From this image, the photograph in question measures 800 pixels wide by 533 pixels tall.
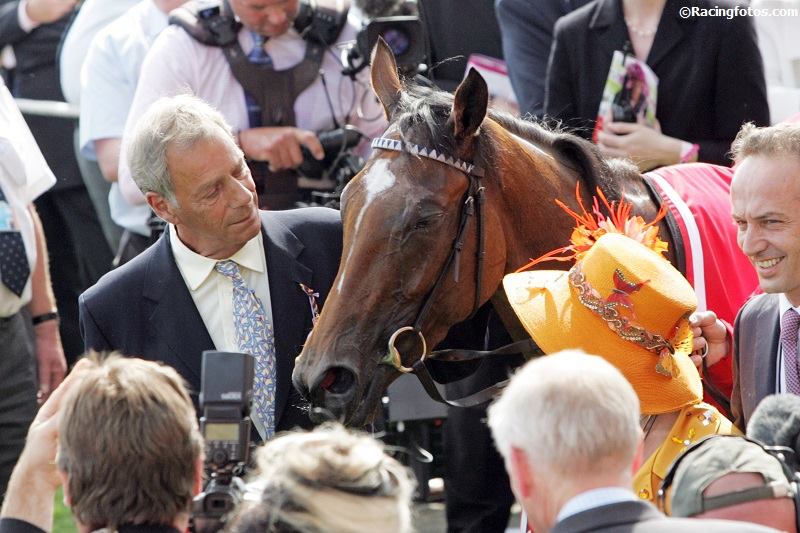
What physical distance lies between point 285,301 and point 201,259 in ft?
0.98

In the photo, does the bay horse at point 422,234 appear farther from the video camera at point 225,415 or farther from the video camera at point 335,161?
the video camera at point 335,161

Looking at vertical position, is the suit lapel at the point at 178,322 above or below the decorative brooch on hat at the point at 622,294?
below

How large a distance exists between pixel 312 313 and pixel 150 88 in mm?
1948

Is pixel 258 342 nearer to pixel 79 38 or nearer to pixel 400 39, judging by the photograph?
pixel 400 39

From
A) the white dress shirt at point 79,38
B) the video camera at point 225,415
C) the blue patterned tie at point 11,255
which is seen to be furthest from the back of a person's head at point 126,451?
the white dress shirt at point 79,38

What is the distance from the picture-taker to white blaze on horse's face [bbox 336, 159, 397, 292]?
404 centimetres

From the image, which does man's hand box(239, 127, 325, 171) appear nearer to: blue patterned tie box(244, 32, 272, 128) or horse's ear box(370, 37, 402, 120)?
blue patterned tie box(244, 32, 272, 128)

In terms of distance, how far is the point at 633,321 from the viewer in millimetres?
3457

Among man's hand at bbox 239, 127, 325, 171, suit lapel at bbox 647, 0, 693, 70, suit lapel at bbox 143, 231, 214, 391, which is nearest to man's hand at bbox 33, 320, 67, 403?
man's hand at bbox 239, 127, 325, 171

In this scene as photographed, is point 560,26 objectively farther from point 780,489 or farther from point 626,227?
point 780,489

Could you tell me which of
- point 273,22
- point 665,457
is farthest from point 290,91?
point 665,457

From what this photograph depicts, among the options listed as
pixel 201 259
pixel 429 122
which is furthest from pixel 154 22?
pixel 429 122

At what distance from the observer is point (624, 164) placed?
15.1 feet

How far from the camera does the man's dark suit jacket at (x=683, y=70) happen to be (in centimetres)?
538
